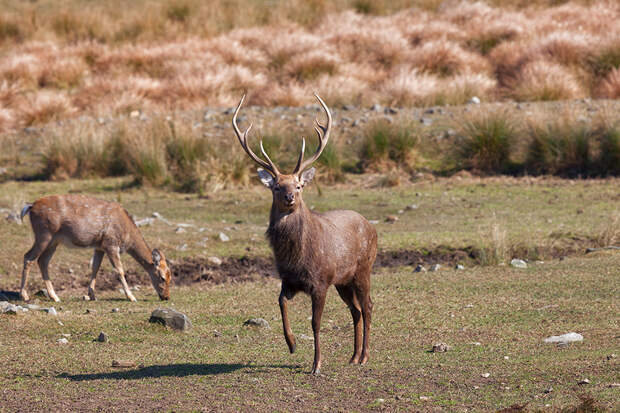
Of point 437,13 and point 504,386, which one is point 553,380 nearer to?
point 504,386

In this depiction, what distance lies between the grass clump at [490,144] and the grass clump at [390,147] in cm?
108

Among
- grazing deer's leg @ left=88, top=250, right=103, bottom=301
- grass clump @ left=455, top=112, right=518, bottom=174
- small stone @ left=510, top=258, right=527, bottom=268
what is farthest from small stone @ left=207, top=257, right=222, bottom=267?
grass clump @ left=455, top=112, right=518, bottom=174

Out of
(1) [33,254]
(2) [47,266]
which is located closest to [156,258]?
(2) [47,266]

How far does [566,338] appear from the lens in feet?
25.7

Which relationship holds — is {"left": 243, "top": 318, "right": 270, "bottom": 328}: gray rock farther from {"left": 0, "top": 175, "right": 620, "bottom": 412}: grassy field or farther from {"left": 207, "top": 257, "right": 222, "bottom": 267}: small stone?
{"left": 207, "top": 257, "right": 222, "bottom": 267}: small stone

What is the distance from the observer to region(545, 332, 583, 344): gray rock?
780 centimetres

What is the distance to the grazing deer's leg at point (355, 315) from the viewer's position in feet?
24.3

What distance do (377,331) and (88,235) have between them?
4.35 meters

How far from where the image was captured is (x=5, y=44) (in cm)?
3369

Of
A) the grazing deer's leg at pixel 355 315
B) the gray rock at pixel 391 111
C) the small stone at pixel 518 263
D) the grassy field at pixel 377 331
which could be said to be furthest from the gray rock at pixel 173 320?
the gray rock at pixel 391 111

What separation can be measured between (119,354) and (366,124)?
41.5ft

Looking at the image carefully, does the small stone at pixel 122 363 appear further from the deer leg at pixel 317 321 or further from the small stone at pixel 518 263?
the small stone at pixel 518 263

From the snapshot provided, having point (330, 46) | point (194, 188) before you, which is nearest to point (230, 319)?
point (194, 188)

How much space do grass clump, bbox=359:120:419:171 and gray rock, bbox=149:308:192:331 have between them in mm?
10360
